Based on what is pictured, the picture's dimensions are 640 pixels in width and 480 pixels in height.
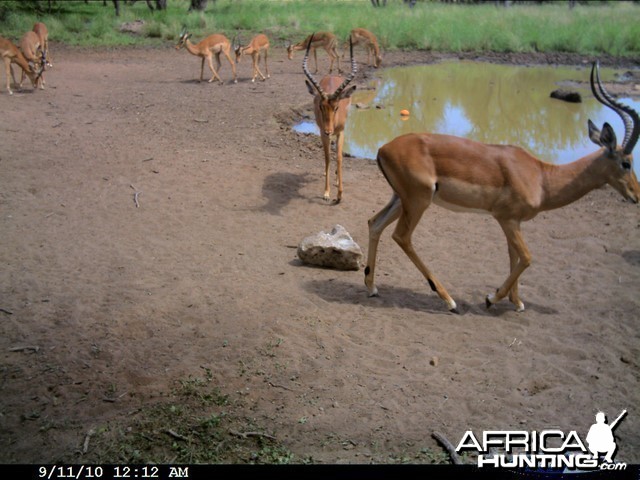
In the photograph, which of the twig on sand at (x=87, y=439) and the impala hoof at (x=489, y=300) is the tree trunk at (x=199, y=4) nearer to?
the impala hoof at (x=489, y=300)

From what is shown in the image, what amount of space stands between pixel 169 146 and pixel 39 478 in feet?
24.1

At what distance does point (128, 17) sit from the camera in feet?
81.4

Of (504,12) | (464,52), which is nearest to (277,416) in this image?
(464,52)

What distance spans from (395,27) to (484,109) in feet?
32.6

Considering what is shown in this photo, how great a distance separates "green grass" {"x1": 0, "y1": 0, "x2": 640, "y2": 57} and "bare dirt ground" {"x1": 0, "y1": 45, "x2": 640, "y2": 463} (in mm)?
13368

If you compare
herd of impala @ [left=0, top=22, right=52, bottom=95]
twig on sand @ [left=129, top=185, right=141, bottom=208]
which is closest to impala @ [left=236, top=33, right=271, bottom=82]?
herd of impala @ [left=0, top=22, right=52, bottom=95]

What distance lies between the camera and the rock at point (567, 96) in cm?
1486

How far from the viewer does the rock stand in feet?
48.8

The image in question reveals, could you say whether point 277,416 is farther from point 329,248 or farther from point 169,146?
point 169,146

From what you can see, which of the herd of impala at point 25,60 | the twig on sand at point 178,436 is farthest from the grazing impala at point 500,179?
the herd of impala at point 25,60

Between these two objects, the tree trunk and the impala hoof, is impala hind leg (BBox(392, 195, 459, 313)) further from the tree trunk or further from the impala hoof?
the tree trunk

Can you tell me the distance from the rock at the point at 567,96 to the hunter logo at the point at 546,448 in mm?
11954

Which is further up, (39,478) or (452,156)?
(452,156)

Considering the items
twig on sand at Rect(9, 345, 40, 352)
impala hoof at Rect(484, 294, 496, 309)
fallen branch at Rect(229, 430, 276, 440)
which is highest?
twig on sand at Rect(9, 345, 40, 352)
